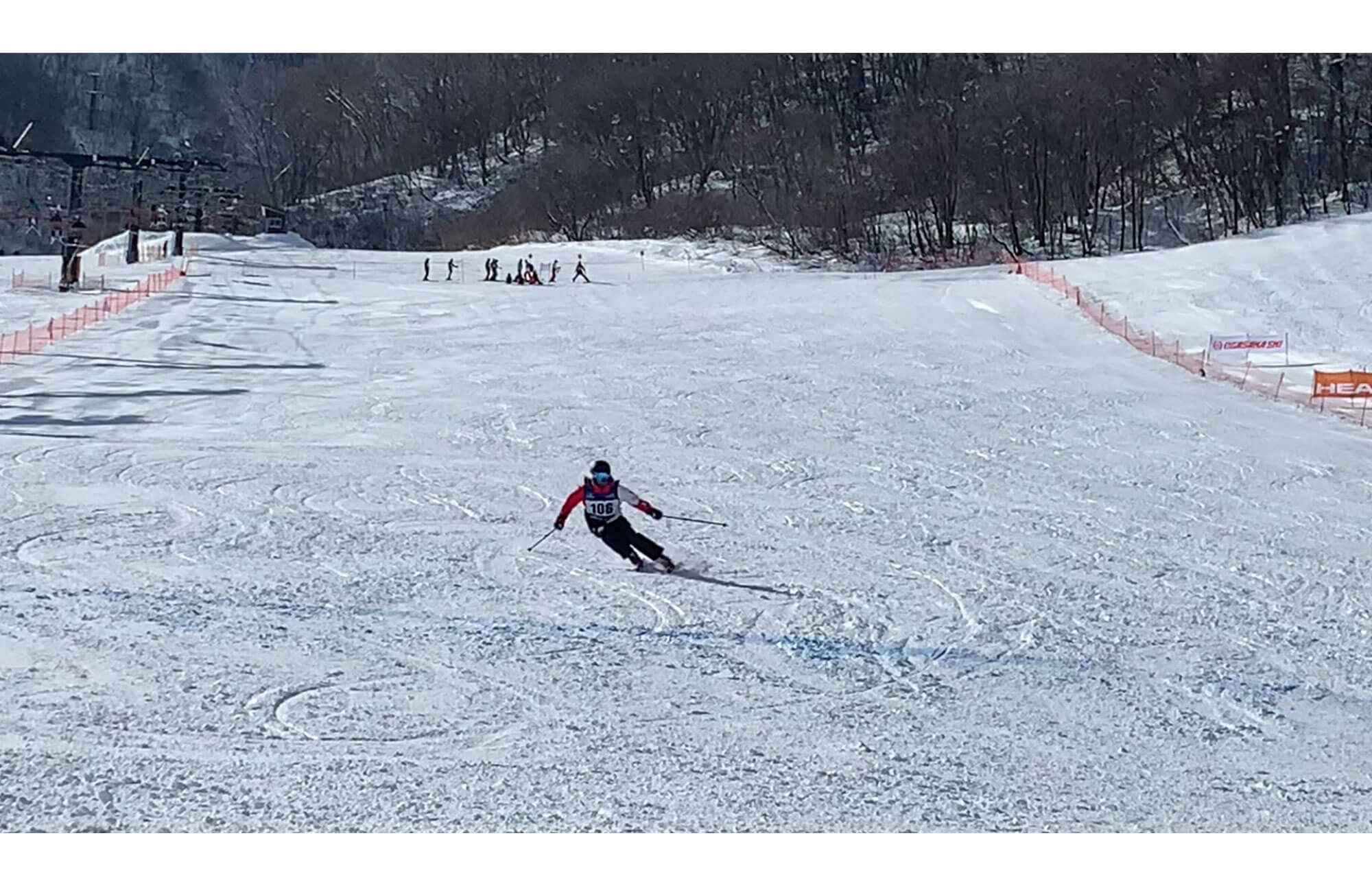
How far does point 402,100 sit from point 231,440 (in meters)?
56.6

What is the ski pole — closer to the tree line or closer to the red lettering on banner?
the red lettering on banner

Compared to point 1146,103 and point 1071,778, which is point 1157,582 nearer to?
point 1071,778

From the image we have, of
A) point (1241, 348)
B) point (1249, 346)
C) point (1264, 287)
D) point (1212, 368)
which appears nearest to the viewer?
point (1212, 368)

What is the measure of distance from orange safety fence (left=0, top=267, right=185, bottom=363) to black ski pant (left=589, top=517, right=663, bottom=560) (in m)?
17.2

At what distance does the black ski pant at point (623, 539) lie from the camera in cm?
1186

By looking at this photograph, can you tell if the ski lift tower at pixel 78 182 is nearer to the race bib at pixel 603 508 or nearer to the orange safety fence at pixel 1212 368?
the orange safety fence at pixel 1212 368

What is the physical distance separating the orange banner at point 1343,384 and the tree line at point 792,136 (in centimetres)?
897

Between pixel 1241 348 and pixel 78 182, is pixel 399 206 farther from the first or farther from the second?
pixel 1241 348

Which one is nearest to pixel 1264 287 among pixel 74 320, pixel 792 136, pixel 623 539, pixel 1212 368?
pixel 1212 368

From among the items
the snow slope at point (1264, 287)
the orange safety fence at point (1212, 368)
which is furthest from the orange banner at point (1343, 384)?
the snow slope at point (1264, 287)

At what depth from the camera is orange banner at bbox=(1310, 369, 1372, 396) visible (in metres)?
22.2

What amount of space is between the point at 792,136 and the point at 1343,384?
4153 cm

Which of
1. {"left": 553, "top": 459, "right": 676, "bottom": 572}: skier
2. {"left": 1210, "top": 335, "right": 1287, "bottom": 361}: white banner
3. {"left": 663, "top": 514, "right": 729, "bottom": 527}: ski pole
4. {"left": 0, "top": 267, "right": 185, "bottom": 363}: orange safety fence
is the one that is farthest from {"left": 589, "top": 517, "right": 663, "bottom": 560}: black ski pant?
{"left": 1210, "top": 335, "right": 1287, "bottom": 361}: white banner

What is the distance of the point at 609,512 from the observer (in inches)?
465
